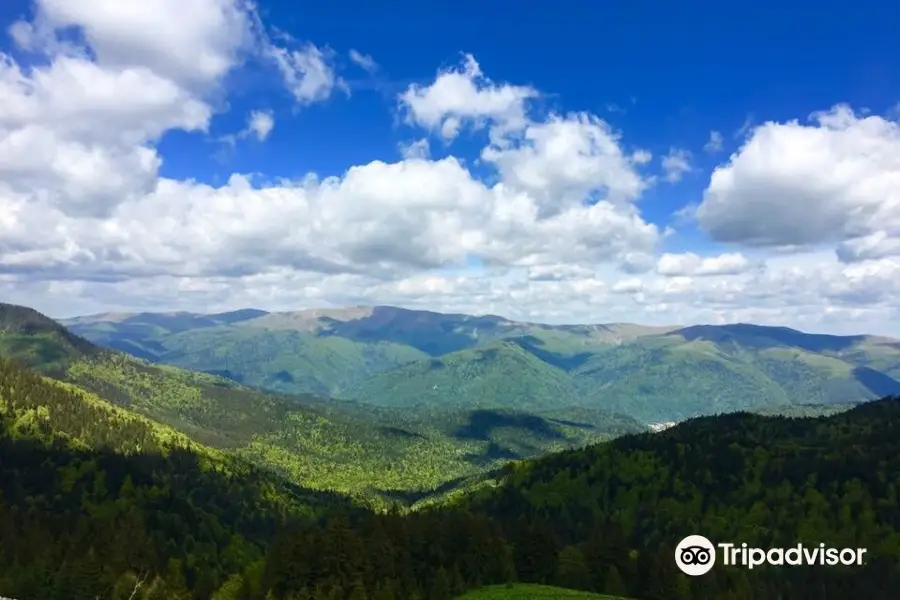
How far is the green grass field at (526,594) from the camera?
387 feet

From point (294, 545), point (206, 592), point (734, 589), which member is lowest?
point (206, 592)

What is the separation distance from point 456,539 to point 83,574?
77729 millimetres

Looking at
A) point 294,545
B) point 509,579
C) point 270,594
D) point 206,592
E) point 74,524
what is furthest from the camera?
point 74,524

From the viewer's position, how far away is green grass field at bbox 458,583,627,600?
117812 millimetres

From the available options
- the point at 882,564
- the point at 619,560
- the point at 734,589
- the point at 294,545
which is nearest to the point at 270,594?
the point at 294,545

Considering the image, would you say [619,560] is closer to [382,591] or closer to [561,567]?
[561,567]

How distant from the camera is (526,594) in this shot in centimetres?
12244

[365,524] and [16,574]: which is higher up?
[365,524]

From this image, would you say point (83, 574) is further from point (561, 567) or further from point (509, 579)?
point (561, 567)

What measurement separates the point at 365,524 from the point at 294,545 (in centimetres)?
2518

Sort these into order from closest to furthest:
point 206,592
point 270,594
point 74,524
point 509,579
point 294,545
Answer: point 270,594 < point 294,545 < point 509,579 < point 206,592 < point 74,524

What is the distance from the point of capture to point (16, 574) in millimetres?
138000

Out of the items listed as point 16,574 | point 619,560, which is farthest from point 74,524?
point 619,560

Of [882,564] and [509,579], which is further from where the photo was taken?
[882,564]
